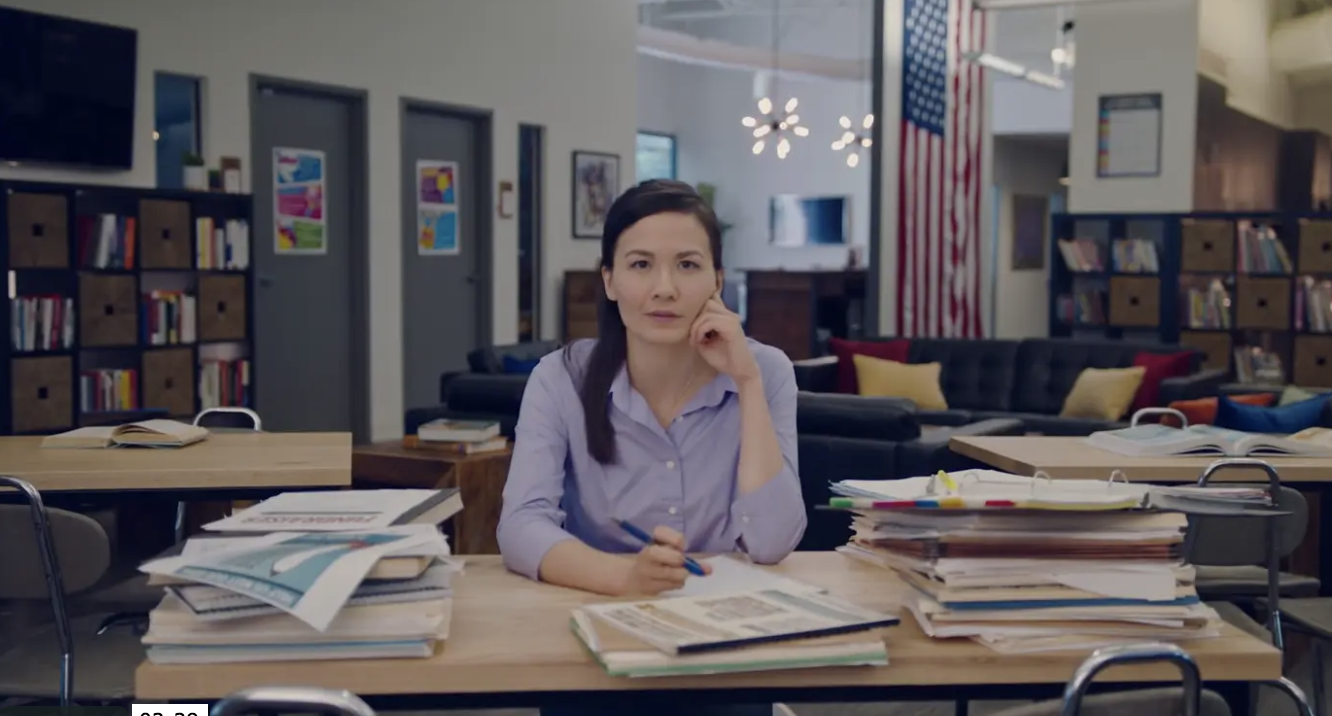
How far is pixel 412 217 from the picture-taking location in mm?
9938

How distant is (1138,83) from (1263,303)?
A: 1835 millimetres

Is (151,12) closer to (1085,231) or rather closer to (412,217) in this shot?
(412,217)

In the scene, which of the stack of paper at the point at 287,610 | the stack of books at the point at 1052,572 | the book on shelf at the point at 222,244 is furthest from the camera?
the book on shelf at the point at 222,244

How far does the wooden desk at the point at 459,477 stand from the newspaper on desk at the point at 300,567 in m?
3.79

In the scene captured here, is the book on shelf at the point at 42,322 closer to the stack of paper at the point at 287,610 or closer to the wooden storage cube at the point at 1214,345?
the stack of paper at the point at 287,610

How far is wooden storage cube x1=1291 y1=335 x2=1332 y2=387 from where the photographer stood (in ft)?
31.7

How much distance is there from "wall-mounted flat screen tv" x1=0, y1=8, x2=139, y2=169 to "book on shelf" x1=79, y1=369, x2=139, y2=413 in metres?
1.10

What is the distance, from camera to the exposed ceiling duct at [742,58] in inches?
569

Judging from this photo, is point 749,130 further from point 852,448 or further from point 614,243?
point 614,243

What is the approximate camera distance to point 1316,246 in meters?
9.64

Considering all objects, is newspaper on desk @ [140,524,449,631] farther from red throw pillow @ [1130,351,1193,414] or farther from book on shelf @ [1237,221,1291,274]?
book on shelf @ [1237,221,1291,274]

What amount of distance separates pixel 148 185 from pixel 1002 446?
18.3 feet

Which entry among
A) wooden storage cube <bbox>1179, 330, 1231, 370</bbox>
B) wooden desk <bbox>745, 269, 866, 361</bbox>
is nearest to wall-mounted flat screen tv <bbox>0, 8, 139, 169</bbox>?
wooden storage cube <bbox>1179, 330, 1231, 370</bbox>

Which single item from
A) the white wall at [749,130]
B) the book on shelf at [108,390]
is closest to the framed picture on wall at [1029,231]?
the white wall at [749,130]
